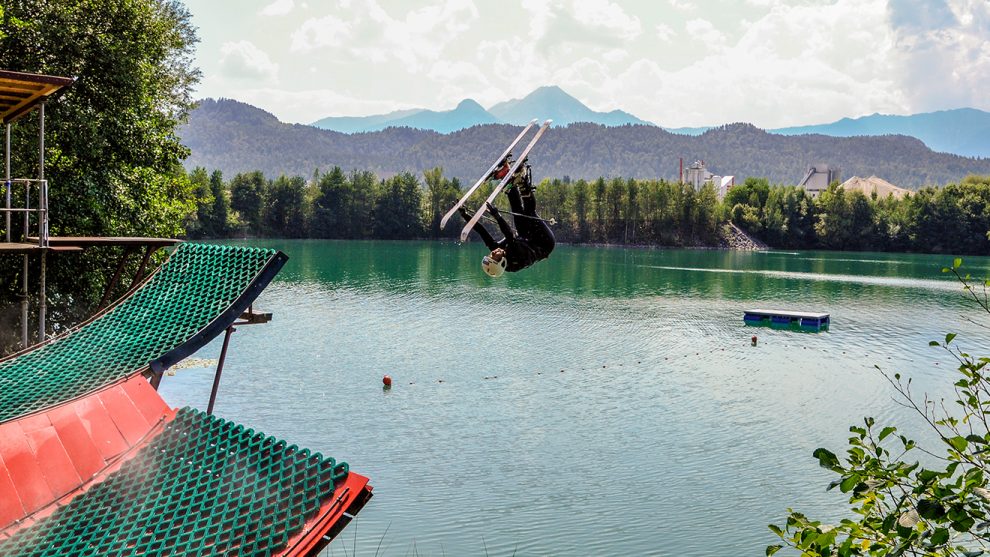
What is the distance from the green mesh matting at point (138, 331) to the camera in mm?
6594

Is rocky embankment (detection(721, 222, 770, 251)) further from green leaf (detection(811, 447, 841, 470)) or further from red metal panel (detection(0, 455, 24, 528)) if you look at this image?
green leaf (detection(811, 447, 841, 470))

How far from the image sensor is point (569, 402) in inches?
779

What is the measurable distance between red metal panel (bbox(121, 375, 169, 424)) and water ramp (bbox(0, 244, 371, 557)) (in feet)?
0.04

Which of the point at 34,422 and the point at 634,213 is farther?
the point at 634,213

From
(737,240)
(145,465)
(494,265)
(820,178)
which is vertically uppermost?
(820,178)

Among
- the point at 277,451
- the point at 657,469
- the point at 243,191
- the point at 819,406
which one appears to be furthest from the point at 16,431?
the point at 243,191

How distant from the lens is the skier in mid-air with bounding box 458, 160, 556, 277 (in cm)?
711

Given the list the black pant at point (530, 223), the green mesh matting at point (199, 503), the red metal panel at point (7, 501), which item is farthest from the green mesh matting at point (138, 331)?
the black pant at point (530, 223)

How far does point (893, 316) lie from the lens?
3534cm

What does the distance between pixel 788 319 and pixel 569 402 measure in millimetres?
16812

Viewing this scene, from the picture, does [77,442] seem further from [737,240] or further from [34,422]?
[737,240]

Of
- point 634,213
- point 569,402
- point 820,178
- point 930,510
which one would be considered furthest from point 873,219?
point 930,510

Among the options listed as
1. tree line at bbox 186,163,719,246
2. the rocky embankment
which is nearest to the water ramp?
tree line at bbox 186,163,719,246

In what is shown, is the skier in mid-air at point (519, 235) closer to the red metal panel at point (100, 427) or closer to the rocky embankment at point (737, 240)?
the red metal panel at point (100, 427)
